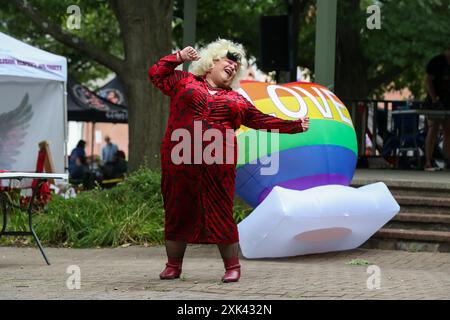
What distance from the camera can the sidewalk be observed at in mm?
6707

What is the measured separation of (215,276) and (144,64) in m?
8.06

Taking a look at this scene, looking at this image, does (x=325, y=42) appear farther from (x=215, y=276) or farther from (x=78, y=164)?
(x=78, y=164)

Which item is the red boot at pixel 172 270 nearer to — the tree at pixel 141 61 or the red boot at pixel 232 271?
the red boot at pixel 232 271

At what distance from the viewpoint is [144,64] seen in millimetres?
15352

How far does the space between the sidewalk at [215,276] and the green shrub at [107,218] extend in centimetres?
54

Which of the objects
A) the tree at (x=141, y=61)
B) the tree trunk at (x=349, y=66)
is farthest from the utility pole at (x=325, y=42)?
the tree trunk at (x=349, y=66)

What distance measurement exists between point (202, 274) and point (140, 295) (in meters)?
1.34

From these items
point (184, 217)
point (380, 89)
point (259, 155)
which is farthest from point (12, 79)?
point (380, 89)

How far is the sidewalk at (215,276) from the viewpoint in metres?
6.71

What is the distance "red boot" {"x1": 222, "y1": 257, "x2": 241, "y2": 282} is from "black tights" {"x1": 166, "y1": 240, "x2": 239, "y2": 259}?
0.04 meters

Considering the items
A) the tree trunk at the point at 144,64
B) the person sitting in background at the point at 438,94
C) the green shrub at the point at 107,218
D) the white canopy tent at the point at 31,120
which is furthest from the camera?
the white canopy tent at the point at 31,120

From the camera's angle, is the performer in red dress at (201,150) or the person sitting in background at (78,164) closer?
the performer in red dress at (201,150)

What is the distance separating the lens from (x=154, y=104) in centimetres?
1534
